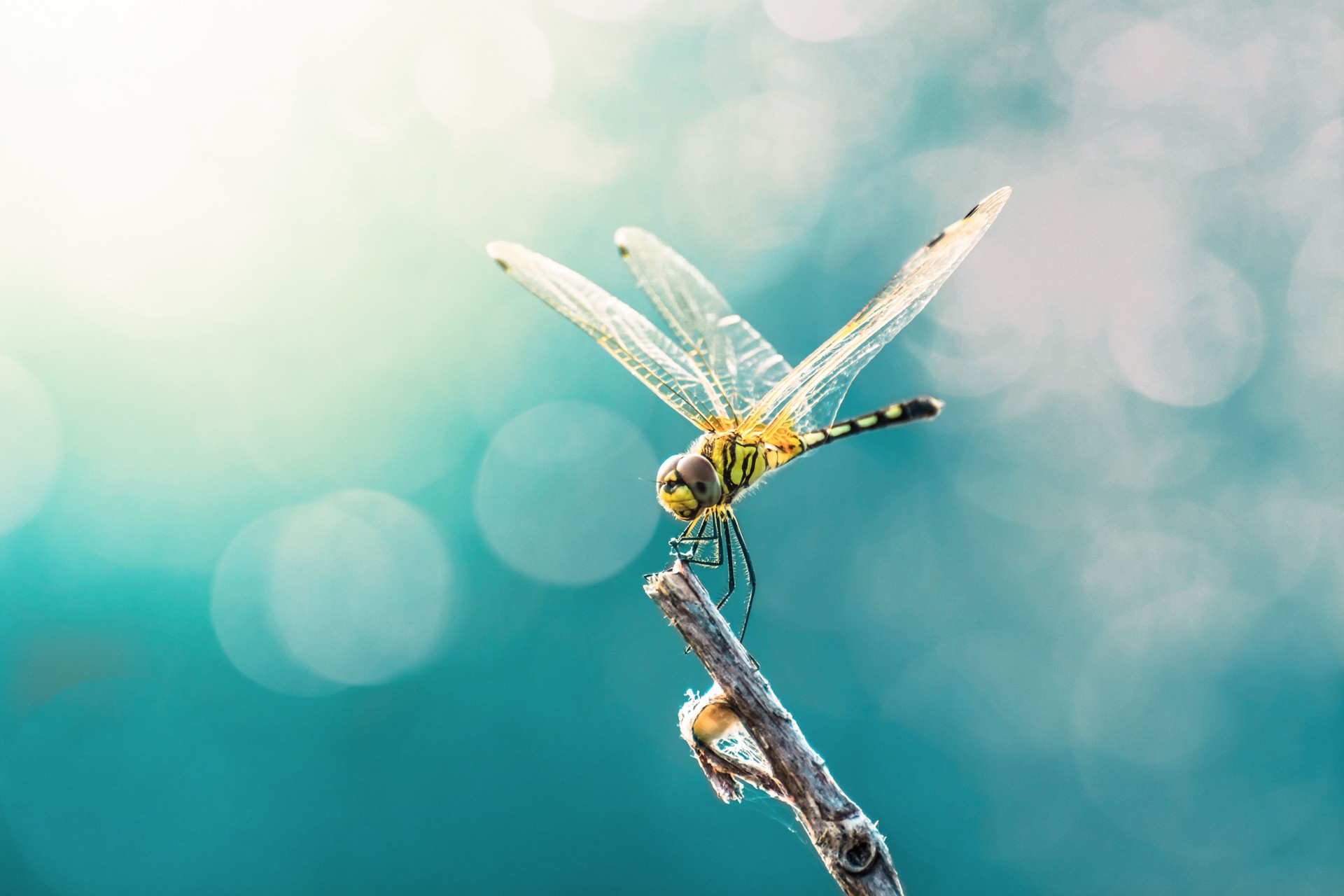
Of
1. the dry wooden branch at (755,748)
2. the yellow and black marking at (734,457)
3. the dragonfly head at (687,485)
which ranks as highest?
the yellow and black marking at (734,457)

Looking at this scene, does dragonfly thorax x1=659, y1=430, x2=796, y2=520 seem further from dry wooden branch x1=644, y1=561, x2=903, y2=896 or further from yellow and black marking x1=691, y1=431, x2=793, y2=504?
dry wooden branch x1=644, y1=561, x2=903, y2=896

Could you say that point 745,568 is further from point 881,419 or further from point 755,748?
point 881,419

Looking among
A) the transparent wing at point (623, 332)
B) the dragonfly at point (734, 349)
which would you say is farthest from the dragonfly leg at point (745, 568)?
the transparent wing at point (623, 332)

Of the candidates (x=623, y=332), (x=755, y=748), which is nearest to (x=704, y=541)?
(x=755, y=748)

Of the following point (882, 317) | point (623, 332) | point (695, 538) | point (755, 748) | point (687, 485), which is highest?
point (882, 317)

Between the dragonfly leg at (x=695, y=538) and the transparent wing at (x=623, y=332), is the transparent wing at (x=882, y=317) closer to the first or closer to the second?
the transparent wing at (x=623, y=332)
